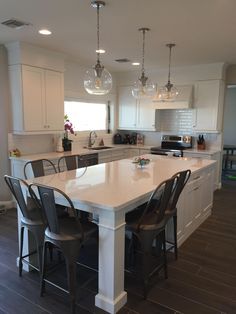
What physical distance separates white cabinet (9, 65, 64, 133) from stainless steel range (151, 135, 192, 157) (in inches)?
91.0

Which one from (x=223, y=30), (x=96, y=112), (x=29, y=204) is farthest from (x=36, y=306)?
(x=96, y=112)

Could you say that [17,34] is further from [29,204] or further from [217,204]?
[217,204]

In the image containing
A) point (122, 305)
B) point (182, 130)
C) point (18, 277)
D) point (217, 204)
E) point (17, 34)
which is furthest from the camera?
point (182, 130)

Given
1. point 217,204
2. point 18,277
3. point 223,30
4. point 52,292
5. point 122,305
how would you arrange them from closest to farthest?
point 122,305, point 52,292, point 18,277, point 223,30, point 217,204

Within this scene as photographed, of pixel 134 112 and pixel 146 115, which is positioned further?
pixel 134 112

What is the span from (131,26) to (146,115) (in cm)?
310

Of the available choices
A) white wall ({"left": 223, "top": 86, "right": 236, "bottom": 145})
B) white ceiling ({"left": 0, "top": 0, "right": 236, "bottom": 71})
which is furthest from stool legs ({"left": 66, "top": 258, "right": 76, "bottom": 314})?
white wall ({"left": 223, "top": 86, "right": 236, "bottom": 145})

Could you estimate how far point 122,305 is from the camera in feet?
7.01

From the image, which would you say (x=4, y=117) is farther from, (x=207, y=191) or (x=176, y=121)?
(x=176, y=121)

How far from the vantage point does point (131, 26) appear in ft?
10.3

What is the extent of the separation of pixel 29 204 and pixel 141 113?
4144mm

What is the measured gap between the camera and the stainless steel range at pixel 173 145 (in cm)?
565

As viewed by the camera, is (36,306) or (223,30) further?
(223,30)

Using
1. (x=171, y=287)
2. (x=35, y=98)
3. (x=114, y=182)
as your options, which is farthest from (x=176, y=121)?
(x=171, y=287)
